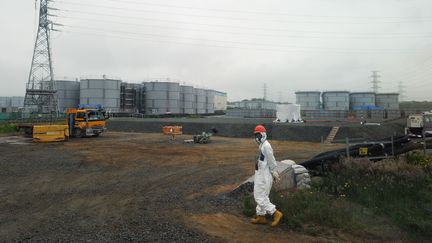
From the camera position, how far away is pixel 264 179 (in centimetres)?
645

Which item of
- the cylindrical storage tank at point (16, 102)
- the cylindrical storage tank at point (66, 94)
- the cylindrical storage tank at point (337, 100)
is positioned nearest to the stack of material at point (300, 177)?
the cylindrical storage tank at point (66, 94)

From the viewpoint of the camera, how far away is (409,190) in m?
7.98

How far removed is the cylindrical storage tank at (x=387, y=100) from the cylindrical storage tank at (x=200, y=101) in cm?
4449

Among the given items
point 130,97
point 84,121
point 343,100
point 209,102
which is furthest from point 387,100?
point 84,121

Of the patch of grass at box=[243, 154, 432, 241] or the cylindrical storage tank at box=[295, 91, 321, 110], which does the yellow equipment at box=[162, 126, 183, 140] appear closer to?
the patch of grass at box=[243, 154, 432, 241]

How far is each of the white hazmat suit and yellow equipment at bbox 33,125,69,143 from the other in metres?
22.9

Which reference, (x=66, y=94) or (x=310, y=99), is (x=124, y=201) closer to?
(x=66, y=94)

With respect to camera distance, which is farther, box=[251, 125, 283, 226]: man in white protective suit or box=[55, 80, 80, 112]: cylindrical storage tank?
box=[55, 80, 80, 112]: cylindrical storage tank

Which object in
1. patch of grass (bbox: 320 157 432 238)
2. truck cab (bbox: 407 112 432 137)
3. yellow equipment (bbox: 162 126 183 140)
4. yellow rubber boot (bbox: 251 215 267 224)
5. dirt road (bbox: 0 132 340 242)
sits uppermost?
truck cab (bbox: 407 112 432 137)

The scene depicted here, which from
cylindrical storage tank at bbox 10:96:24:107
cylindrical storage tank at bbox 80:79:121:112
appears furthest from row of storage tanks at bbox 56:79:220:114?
cylindrical storage tank at bbox 10:96:24:107

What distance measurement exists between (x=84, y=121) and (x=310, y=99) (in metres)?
59.3

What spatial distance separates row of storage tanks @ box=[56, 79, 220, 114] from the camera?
59219 millimetres

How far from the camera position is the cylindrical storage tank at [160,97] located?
6612 cm

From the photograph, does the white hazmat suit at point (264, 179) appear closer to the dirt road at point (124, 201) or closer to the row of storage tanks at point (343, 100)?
the dirt road at point (124, 201)
